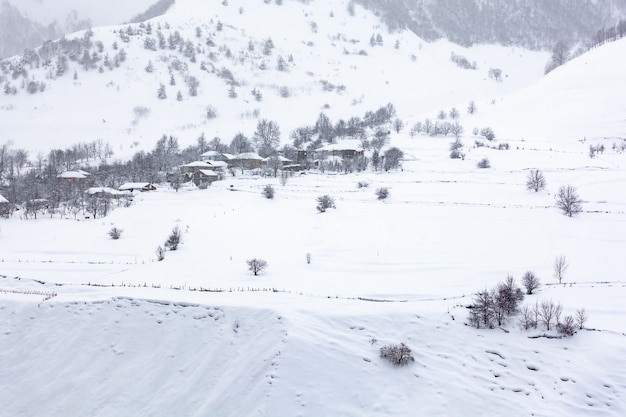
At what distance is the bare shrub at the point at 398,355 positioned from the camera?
14.2 m

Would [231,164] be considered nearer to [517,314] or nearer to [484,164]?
[484,164]

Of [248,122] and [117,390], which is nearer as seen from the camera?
[117,390]

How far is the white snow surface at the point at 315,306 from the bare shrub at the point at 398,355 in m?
0.32

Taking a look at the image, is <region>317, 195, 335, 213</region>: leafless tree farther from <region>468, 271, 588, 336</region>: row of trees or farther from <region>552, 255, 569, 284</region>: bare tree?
<region>468, 271, 588, 336</region>: row of trees

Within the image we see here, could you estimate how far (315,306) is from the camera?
56.2 ft

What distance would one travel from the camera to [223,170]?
71562 mm

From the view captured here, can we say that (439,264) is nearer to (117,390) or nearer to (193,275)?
(193,275)

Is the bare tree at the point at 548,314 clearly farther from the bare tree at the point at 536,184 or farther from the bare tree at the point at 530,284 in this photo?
the bare tree at the point at 536,184

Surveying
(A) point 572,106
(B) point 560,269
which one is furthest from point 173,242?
(A) point 572,106

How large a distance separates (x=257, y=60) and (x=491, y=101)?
8708cm

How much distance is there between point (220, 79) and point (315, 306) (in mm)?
134634

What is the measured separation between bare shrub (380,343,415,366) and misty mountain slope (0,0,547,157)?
9226cm

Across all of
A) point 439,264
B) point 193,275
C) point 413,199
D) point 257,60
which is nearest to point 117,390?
point 193,275

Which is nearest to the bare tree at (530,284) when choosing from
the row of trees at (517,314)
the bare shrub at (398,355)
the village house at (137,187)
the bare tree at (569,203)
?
the row of trees at (517,314)
